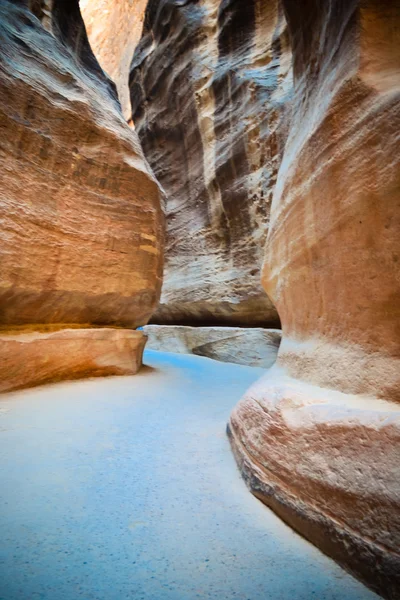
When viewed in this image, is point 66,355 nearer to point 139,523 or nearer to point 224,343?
point 139,523

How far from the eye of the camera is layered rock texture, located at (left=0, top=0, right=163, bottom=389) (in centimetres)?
337

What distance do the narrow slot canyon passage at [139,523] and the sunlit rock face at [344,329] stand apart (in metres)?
0.13

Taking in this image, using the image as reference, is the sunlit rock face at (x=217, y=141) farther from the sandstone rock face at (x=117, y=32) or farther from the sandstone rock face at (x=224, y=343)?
the sandstone rock face at (x=117, y=32)

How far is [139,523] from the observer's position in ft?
4.00

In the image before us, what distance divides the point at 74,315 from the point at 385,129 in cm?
368

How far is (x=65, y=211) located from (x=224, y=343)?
4.05 metres

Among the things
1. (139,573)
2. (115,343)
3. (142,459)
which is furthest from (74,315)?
(139,573)

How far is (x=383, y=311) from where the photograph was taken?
1.35 m

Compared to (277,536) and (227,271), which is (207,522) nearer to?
(277,536)

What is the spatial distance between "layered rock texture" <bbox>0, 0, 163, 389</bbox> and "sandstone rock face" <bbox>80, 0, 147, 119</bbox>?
1447 cm

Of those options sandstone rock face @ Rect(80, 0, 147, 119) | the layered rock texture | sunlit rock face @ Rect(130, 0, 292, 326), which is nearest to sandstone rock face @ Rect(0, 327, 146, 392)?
the layered rock texture

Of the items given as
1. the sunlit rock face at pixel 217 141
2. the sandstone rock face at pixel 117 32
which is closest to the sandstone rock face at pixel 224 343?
the sunlit rock face at pixel 217 141

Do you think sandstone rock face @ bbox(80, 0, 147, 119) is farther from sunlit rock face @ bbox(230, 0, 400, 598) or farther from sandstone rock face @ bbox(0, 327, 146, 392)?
sunlit rock face @ bbox(230, 0, 400, 598)

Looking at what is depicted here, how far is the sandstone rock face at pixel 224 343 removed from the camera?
5.82 meters
